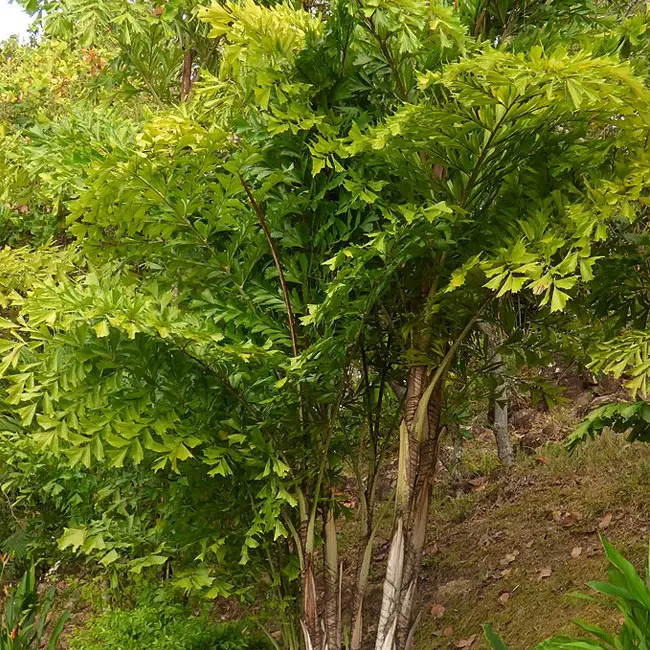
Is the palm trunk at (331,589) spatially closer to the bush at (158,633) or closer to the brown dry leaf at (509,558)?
the bush at (158,633)

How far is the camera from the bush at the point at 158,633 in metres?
4.41

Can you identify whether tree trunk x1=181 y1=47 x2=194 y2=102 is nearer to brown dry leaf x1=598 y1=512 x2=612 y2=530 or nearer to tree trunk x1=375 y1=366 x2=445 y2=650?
tree trunk x1=375 y1=366 x2=445 y2=650

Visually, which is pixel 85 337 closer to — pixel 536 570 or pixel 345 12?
pixel 345 12

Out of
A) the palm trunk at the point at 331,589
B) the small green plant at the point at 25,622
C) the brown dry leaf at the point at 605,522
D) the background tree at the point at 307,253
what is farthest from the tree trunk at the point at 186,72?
the brown dry leaf at the point at 605,522

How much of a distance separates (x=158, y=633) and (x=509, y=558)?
2679 mm

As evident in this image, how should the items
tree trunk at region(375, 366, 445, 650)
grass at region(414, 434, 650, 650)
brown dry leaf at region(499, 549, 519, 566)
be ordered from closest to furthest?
1. tree trunk at region(375, 366, 445, 650)
2. grass at region(414, 434, 650, 650)
3. brown dry leaf at region(499, 549, 519, 566)

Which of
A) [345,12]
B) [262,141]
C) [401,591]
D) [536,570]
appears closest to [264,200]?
[262,141]

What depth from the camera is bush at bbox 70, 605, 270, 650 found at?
4.41 metres

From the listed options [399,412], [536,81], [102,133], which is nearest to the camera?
[536,81]

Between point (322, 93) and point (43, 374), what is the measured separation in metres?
1.84

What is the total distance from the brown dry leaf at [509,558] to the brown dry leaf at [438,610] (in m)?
0.56

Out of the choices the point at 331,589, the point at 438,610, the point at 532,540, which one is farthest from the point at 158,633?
the point at 532,540

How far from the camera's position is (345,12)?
11.0 feet

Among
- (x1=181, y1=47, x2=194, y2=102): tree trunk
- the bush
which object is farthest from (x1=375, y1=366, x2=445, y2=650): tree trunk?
(x1=181, y1=47, x2=194, y2=102): tree trunk
